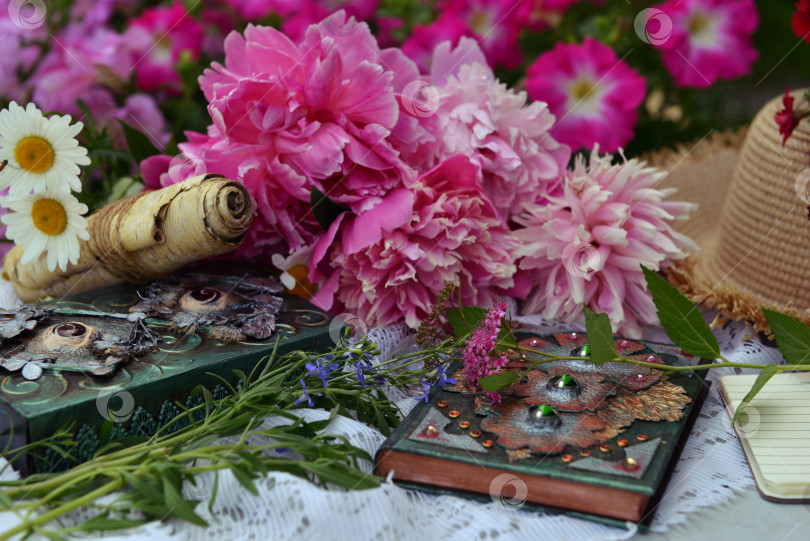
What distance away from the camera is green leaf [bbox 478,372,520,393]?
65cm

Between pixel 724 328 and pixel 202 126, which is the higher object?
pixel 724 328

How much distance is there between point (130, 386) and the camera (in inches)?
24.8

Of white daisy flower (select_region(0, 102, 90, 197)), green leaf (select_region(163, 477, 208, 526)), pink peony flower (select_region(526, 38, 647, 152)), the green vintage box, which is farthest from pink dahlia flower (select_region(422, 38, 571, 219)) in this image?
green leaf (select_region(163, 477, 208, 526))

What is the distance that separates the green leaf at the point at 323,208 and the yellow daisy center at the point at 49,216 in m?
0.25

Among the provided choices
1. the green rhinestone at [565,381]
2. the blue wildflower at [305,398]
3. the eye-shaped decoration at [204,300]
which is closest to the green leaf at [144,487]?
the blue wildflower at [305,398]

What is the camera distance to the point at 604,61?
1066mm

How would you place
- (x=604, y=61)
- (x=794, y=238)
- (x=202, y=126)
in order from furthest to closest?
(x=202, y=126) < (x=604, y=61) < (x=794, y=238)

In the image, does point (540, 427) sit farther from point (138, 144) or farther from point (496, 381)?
point (138, 144)

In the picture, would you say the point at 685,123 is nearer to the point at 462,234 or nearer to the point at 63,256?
the point at 462,234

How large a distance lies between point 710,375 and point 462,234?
0.30 metres

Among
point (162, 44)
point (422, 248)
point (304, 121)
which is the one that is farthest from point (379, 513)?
point (162, 44)

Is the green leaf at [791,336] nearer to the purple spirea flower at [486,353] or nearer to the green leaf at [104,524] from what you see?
the purple spirea flower at [486,353]

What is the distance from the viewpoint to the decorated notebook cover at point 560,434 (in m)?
0.58

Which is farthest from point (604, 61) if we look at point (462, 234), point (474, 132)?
point (462, 234)
